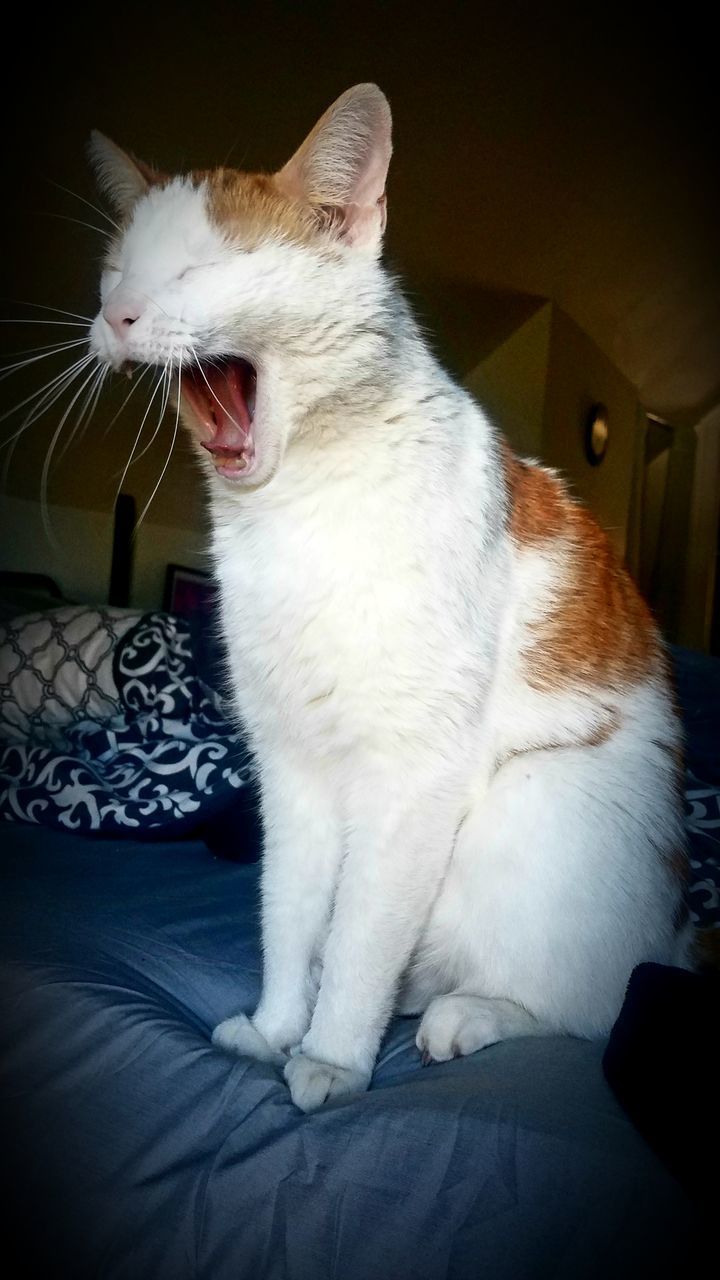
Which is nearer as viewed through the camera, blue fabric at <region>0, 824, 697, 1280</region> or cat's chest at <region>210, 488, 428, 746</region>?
blue fabric at <region>0, 824, 697, 1280</region>

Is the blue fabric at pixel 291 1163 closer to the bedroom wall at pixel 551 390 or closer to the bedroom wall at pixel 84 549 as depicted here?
the bedroom wall at pixel 84 549

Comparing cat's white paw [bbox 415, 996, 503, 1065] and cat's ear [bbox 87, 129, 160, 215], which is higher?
cat's ear [bbox 87, 129, 160, 215]

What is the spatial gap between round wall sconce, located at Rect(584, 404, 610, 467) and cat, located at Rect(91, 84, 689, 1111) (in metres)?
2.88

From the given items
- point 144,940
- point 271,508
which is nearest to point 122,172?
point 271,508

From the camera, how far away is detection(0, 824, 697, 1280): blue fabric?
0.45m

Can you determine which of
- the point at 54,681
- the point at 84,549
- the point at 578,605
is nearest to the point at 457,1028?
the point at 578,605

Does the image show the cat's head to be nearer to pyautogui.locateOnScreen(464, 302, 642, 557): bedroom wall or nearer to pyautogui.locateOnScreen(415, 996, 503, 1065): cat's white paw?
pyautogui.locateOnScreen(415, 996, 503, 1065): cat's white paw

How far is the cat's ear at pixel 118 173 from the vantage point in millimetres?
912

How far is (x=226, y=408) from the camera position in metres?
0.86

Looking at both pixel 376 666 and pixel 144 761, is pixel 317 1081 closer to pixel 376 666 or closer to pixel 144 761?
pixel 376 666

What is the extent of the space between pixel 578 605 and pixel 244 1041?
24.4 inches

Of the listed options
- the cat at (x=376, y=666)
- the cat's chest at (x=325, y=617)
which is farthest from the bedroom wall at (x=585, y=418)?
the cat's chest at (x=325, y=617)

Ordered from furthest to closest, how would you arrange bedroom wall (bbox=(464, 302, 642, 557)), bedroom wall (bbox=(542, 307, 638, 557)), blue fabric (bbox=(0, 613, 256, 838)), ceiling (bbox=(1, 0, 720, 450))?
bedroom wall (bbox=(542, 307, 638, 557))
bedroom wall (bbox=(464, 302, 642, 557))
blue fabric (bbox=(0, 613, 256, 838))
ceiling (bbox=(1, 0, 720, 450))

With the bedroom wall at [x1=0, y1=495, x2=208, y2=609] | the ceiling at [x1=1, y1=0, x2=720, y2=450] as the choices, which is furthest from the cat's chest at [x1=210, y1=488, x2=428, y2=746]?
the bedroom wall at [x1=0, y1=495, x2=208, y2=609]
